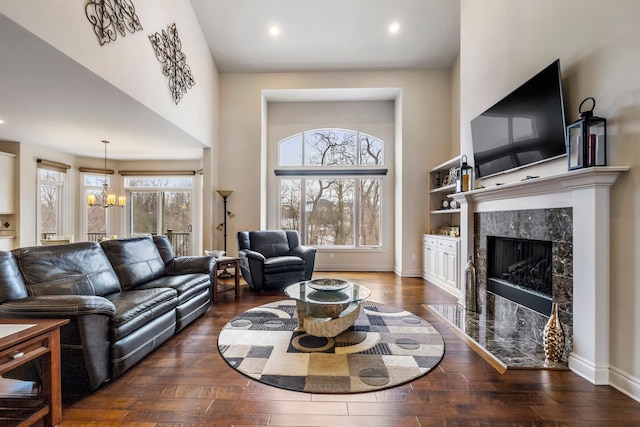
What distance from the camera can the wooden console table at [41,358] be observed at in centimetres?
147

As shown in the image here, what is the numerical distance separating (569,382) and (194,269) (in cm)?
368

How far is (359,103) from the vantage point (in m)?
6.51

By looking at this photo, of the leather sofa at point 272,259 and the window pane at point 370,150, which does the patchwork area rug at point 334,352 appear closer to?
the leather sofa at point 272,259

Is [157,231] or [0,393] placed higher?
[157,231]

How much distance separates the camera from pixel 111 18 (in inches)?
120

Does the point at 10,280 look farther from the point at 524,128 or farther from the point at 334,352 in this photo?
the point at 524,128

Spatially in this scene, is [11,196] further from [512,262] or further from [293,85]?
[512,262]

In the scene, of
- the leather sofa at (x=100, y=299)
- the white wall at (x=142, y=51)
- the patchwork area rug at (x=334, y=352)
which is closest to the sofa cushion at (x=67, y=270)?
the leather sofa at (x=100, y=299)

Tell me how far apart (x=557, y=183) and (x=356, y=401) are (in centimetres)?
229

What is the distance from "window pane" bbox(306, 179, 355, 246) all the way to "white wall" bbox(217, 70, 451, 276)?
1.18m

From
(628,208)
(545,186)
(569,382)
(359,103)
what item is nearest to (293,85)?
(359,103)

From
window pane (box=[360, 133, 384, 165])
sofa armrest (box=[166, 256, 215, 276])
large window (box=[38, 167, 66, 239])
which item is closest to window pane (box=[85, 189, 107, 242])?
large window (box=[38, 167, 66, 239])

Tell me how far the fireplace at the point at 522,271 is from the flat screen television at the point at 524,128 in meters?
0.81

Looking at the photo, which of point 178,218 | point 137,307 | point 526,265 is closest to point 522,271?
point 526,265
